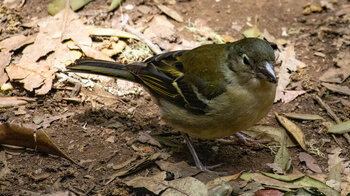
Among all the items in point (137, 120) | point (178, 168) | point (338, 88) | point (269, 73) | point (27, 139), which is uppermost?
point (269, 73)

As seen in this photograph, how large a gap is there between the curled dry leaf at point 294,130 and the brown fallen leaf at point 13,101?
3.32 meters

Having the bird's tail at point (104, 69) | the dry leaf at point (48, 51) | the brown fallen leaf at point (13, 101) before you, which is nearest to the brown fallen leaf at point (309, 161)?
the bird's tail at point (104, 69)

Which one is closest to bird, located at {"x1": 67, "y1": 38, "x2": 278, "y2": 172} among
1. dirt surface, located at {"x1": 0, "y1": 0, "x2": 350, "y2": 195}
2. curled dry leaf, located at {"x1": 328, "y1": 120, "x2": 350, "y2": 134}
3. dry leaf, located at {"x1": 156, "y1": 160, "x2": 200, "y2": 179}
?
dry leaf, located at {"x1": 156, "y1": 160, "x2": 200, "y2": 179}

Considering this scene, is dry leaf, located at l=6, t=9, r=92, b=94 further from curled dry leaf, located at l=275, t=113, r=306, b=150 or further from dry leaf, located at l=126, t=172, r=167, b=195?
curled dry leaf, located at l=275, t=113, r=306, b=150

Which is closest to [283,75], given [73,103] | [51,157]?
[73,103]

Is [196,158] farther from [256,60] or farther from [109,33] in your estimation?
[109,33]

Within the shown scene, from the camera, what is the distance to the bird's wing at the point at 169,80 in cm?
548

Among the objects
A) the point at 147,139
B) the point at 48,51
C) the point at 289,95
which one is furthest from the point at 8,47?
the point at 289,95

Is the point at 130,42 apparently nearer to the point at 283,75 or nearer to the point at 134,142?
the point at 134,142

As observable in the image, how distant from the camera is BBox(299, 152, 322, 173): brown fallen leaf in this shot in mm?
5676

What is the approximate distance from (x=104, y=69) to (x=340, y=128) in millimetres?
3146

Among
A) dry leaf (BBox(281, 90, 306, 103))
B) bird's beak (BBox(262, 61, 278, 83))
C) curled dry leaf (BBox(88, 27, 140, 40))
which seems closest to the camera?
bird's beak (BBox(262, 61, 278, 83))

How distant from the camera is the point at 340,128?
20.2ft

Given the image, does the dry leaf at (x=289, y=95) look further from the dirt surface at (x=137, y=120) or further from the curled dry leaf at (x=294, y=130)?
the curled dry leaf at (x=294, y=130)
